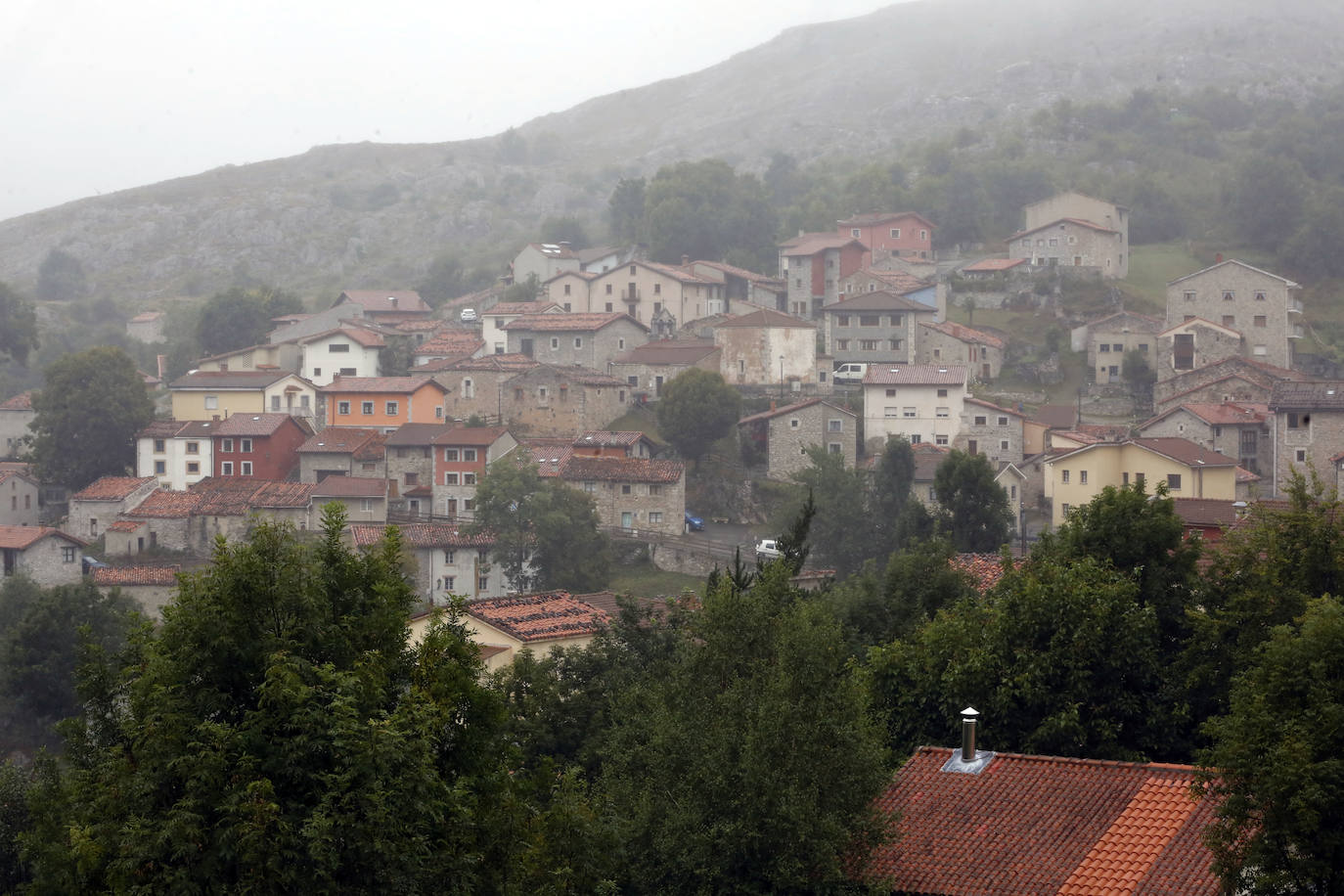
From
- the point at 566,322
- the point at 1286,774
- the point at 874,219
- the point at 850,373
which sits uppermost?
the point at 874,219

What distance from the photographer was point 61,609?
42.8 m

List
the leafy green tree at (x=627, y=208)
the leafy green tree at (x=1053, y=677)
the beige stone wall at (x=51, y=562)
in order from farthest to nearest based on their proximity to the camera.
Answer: the leafy green tree at (x=627, y=208) → the beige stone wall at (x=51, y=562) → the leafy green tree at (x=1053, y=677)

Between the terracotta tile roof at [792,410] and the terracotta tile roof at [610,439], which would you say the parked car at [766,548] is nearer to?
the terracotta tile roof at [792,410]

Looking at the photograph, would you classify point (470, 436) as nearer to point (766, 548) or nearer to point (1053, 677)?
point (766, 548)

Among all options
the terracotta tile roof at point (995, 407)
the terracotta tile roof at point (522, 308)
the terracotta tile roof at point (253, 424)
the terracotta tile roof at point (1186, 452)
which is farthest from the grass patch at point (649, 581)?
the terracotta tile roof at point (522, 308)

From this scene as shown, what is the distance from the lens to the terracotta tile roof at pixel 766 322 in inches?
A: 2554

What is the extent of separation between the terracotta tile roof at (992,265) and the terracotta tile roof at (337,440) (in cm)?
3260

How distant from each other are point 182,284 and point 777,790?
111780 millimetres

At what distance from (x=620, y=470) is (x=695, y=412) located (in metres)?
4.21

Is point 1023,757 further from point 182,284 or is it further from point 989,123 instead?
point 989,123

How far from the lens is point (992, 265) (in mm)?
75750

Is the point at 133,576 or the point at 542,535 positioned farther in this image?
the point at 542,535

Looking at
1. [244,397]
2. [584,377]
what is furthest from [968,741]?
[244,397]

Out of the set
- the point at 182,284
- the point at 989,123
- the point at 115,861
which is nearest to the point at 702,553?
the point at 115,861
